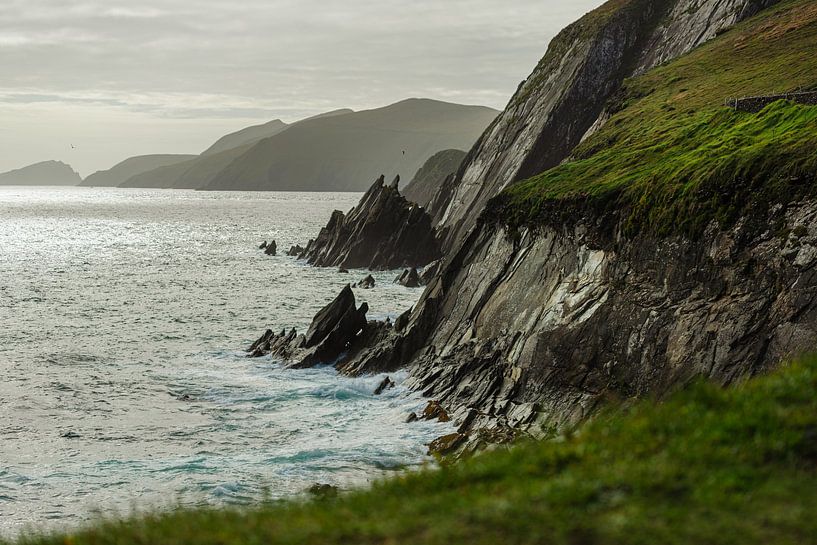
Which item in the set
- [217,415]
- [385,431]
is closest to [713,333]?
[385,431]

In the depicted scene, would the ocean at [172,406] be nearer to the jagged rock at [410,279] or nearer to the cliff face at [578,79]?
the jagged rock at [410,279]

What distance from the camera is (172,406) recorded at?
117ft

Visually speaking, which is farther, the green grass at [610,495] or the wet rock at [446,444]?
the wet rock at [446,444]

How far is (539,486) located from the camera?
9.77 m

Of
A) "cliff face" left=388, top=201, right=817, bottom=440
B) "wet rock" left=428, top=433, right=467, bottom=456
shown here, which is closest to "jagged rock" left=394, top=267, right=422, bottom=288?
"cliff face" left=388, top=201, right=817, bottom=440

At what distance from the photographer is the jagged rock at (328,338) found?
1670 inches

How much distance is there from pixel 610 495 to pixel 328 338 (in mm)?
34240

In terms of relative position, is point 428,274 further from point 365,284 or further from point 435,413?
point 435,413

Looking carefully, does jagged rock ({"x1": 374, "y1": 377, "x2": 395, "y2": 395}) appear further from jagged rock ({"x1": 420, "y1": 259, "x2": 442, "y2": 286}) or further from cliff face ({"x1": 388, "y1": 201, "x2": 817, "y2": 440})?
jagged rock ({"x1": 420, "y1": 259, "x2": 442, "y2": 286})

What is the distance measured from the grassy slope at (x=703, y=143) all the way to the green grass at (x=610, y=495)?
15.7 metres

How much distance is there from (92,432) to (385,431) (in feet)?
42.1

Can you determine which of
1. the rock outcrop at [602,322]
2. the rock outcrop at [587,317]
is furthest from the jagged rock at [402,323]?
the rock outcrop at [602,322]

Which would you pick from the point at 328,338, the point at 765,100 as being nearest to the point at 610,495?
the point at 328,338

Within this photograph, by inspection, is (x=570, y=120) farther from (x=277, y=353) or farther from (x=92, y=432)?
(x=92, y=432)
